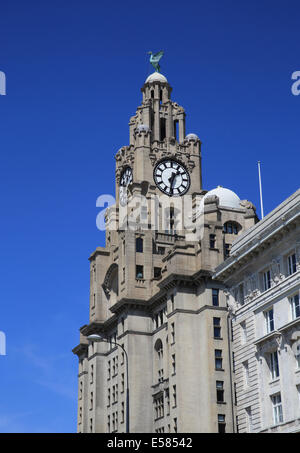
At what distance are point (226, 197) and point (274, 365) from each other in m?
48.2

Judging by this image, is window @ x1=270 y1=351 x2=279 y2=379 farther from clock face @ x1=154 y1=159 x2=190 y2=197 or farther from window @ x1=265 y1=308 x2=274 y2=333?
clock face @ x1=154 y1=159 x2=190 y2=197

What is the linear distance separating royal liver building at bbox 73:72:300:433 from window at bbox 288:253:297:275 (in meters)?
9.18

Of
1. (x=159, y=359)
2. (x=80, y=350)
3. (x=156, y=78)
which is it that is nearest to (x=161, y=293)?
(x=159, y=359)

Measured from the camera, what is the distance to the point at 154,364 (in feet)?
312

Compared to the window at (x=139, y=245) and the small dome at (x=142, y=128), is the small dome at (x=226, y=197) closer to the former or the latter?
the window at (x=139, y=245)

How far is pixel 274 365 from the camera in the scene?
5734 centimetres

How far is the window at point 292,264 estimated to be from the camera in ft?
184

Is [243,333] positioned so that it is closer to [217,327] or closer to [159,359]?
[217,327]

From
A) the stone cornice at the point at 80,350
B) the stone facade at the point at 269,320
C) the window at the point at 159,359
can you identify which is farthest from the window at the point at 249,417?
the stone cornice at the point at 80,350

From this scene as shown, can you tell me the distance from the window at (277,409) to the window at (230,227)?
42848mm

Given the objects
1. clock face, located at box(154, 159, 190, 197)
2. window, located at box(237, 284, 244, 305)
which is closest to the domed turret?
clock face, located at box(154, 159, 190, 197)
